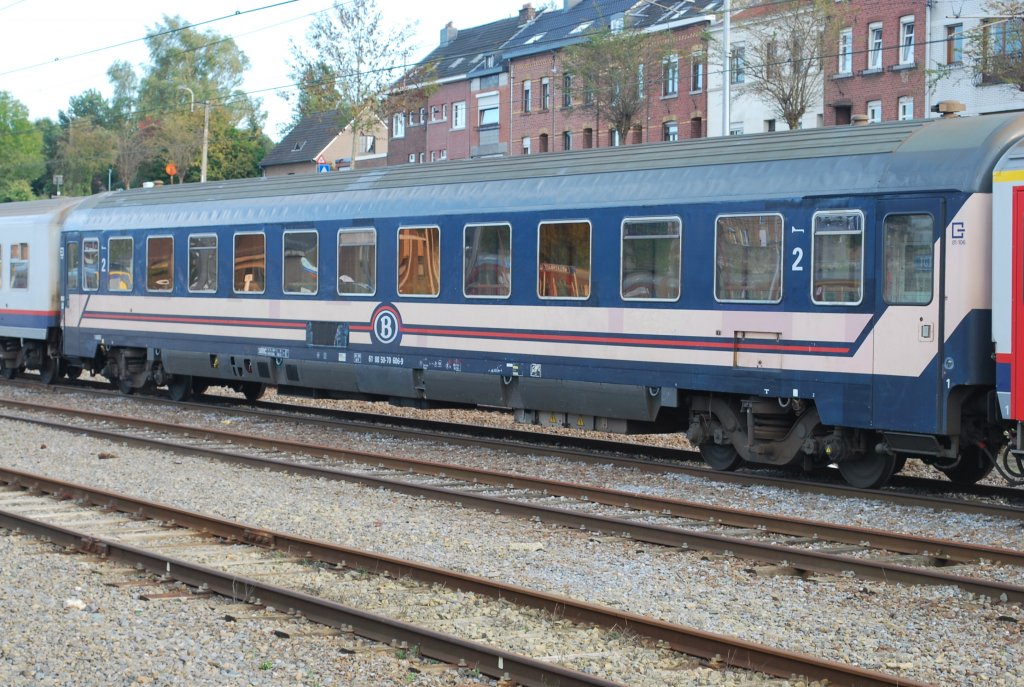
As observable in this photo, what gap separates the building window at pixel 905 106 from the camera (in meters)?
41.2

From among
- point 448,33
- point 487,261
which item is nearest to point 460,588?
point 487,261

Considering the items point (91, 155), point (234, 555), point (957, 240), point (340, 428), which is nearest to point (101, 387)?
point (340, 428)

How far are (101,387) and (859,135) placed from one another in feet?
57.5

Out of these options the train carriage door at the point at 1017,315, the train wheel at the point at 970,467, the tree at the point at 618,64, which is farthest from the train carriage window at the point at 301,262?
the tree at the point at 618,64

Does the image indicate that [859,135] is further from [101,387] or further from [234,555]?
[101,387]

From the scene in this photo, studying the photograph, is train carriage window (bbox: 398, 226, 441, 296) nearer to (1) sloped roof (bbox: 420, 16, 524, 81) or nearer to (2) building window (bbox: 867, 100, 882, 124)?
(2) building window (bbox: 867, 100, 882, 124)

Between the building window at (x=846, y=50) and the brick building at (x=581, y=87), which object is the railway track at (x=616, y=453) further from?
the building window at (x=846, y=50)

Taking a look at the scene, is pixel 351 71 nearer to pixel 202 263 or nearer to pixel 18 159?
pixel 202 263

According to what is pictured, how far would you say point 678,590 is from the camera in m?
8.82

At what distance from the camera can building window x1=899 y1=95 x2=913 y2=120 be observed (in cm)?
4116

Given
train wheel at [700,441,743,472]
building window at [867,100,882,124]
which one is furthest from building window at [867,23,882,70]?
train wheel at [700,441,743,472]

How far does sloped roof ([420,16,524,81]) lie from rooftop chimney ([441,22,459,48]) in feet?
6.26

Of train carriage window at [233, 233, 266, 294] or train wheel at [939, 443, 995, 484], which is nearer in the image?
train wheel at [939, 443, 995, 484]

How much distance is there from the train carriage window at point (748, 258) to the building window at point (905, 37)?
3067cm
